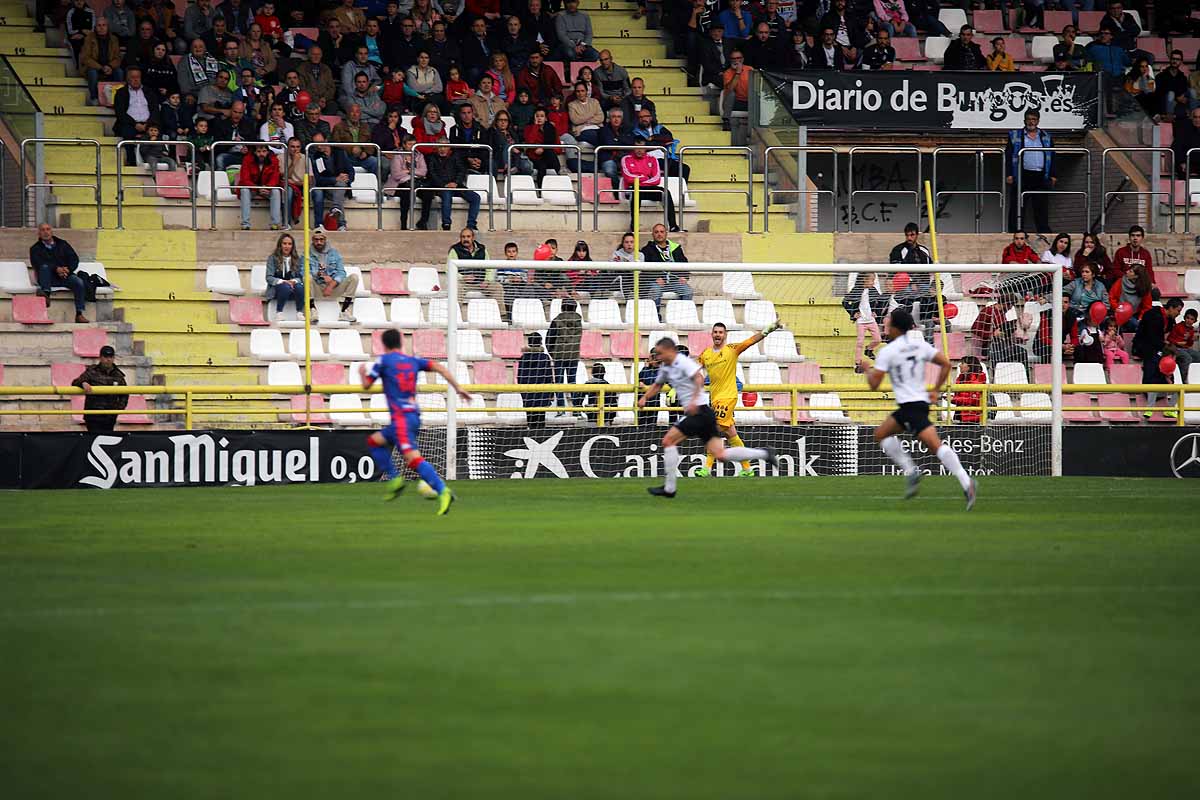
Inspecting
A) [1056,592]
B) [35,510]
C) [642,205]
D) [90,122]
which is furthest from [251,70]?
[1056,592]

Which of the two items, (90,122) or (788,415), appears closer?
(788,415)

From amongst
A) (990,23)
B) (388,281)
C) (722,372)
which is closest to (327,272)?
(388,281)

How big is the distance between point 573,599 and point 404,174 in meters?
17.2

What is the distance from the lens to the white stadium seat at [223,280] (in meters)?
24.3

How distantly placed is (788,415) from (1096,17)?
1268 cm

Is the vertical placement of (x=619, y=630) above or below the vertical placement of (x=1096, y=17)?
below

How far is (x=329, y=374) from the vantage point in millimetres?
23234

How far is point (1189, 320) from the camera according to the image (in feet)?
81.5

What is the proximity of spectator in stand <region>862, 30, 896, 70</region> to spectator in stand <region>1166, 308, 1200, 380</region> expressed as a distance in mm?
6864

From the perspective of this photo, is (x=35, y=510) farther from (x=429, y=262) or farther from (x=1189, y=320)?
(x=1189, y=320)

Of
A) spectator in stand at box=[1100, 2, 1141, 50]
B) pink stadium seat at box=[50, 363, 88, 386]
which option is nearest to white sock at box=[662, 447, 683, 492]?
pink stadium seat at box=[50, 363, 88, 386]

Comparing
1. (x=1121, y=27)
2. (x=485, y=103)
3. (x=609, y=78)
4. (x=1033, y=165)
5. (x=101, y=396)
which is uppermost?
(x=1121, y=27)

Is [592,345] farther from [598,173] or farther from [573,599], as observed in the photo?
[573,599]

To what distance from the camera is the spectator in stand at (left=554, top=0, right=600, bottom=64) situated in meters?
28.2
